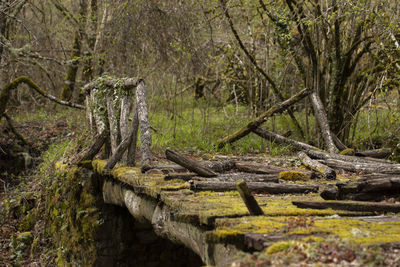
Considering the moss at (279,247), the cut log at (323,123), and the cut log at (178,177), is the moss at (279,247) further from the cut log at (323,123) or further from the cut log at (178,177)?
the cut log at (323,123)

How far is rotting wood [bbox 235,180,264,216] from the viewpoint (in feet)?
8.74

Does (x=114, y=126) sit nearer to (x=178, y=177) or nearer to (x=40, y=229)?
(x=178, y=177)

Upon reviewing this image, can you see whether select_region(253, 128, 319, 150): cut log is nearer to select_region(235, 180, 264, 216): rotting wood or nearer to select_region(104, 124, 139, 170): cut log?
select_region(104, 124, 139, 170): cut log

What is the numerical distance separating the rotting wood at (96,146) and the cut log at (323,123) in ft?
12.6

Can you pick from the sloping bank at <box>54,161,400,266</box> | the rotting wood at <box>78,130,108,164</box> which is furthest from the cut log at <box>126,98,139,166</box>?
the rotting wood at <box>78,130,108,164</box>

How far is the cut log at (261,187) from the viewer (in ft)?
13.8

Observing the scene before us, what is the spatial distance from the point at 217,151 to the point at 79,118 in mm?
6340

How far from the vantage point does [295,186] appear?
429 centimetres

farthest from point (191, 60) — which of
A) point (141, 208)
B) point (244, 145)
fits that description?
point (141, 208)

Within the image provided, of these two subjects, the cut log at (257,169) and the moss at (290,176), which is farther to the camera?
the cut log at (257,169)

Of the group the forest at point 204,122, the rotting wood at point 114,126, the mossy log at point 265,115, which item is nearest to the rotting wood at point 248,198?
the forest at point 204,122

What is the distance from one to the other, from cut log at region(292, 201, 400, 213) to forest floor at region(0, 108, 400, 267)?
48cm

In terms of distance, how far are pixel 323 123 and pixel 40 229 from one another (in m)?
5.49

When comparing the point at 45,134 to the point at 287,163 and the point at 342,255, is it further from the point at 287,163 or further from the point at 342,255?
the point at 342,255
